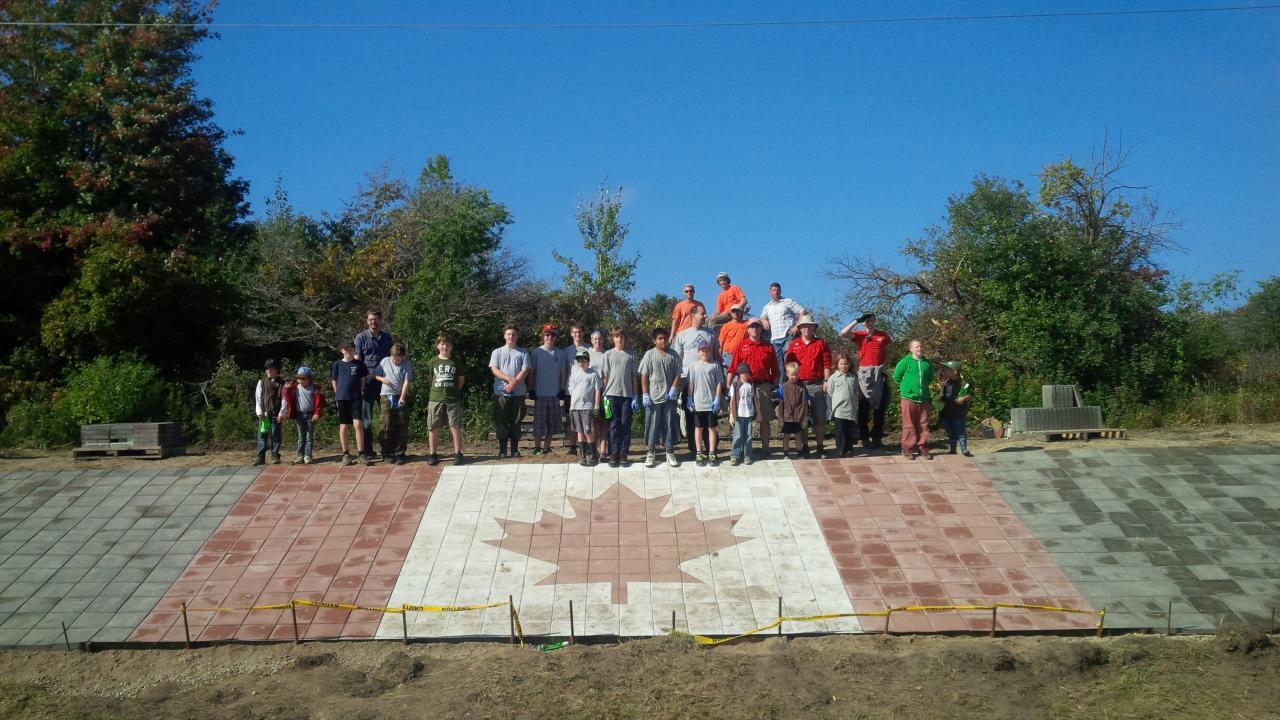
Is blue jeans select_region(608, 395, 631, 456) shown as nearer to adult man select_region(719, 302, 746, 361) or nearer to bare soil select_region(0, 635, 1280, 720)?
adult man select_region(719, 302, 746, 361)

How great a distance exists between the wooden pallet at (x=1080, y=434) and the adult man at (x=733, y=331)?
4.36 metres

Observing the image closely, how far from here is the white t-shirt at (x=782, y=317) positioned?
534 inches

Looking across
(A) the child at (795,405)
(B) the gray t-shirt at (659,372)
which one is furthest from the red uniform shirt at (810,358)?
(B) the gray t-shirt at (659,372)

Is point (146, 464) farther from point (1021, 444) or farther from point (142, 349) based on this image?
point (1021, 444)

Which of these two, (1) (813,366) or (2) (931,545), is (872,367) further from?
(2) (931,545)

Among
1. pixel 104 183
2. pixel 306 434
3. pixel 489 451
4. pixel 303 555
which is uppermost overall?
pixel 104 183

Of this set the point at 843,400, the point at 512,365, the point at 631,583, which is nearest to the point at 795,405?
the point at 843,400

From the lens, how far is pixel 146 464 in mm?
13078

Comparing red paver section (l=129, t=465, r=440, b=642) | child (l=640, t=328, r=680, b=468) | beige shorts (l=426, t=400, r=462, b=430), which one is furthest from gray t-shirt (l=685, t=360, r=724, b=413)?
red paver section (l=129, t=465, r=440, b=642)

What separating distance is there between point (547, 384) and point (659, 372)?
65.7 inches

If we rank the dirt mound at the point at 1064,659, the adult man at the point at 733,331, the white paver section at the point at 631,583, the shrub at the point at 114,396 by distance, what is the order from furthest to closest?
the shrub at the point at 114,396 < the adult man at the point at 733,331 < the white paver section at the point at 631,583 < the dirt mound at the point at 1064,659

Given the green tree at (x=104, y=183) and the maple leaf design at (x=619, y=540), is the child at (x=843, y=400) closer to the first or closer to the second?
the maple leaf design at (x=619, y=540)

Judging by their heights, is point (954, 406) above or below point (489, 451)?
above

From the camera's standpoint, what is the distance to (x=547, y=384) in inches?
510
